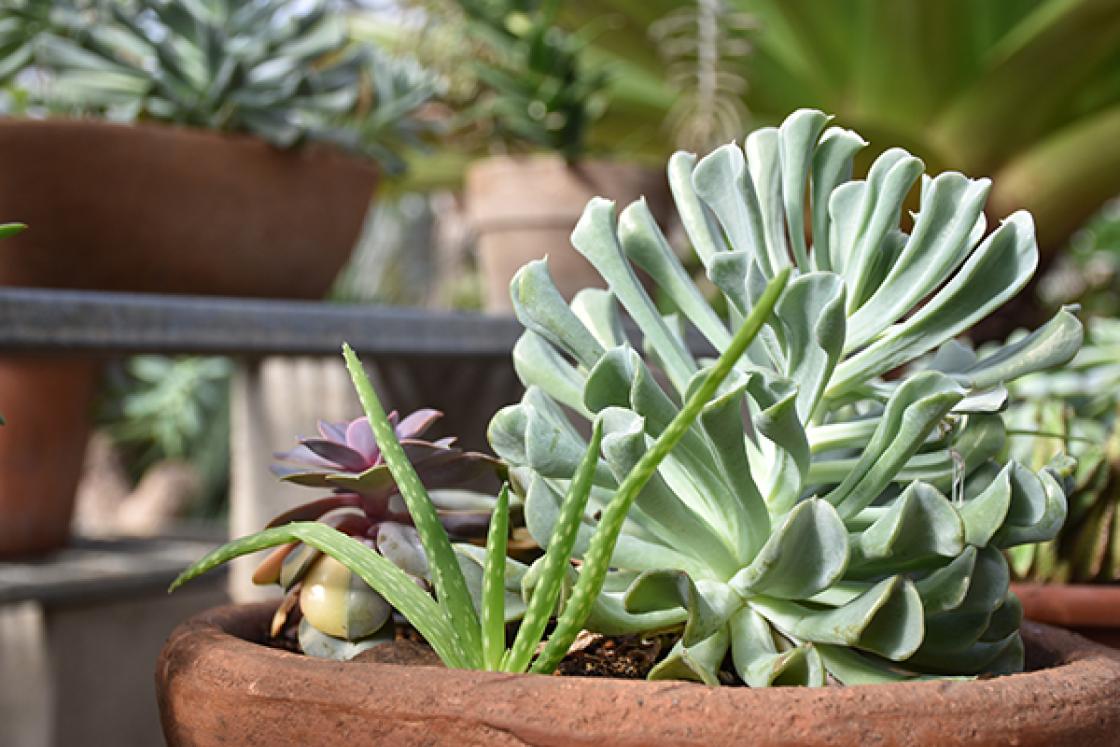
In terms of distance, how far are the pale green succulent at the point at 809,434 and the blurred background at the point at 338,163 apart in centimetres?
28

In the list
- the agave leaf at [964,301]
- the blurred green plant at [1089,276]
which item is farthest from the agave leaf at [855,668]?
the blurred green plant at [1089,276]

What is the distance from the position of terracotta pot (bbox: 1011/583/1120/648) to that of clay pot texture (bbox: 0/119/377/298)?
674 mm

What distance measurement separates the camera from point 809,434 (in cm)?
46

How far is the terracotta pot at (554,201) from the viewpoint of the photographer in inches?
48.9

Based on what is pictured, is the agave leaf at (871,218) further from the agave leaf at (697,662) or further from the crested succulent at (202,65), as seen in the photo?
the crested succulent at (202,65)

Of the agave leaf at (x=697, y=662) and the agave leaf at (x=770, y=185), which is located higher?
the agave leaf at (x=770, y=185)

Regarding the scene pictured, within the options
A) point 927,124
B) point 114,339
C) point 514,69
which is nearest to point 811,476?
point 114,339

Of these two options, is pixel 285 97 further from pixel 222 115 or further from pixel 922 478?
pixel 922 478

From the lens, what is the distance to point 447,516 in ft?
1.64

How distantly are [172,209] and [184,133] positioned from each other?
62mm

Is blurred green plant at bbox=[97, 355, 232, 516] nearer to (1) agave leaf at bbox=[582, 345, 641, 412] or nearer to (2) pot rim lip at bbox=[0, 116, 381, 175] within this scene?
(2) pot rim lip at bbox=[0, 116, 381, 175]

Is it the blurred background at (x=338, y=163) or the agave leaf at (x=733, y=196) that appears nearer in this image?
the agave leaf at (x=733, y=196)

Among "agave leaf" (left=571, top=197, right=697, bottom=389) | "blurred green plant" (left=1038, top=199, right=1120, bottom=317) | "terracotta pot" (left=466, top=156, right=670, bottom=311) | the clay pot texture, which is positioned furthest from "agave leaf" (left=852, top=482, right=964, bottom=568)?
"blurred green plant" (left=1038, top=199, right=1120, bottom=317)

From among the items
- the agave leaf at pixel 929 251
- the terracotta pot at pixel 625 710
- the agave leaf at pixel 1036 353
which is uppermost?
the agave leaf at pixel 929 251
